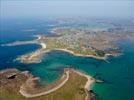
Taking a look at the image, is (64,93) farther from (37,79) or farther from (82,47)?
(82,47)

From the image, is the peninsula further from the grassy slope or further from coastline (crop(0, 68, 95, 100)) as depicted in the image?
the grassy slope

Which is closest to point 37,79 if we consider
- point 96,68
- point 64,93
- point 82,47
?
point 64,93

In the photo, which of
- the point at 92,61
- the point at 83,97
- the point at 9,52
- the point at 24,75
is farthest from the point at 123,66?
the point at 9,52

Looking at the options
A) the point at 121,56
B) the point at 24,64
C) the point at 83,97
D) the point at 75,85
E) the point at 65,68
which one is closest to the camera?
the point at 83,97

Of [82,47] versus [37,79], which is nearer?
[37,79]

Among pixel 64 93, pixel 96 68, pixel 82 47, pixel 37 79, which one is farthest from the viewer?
pixel 82 47

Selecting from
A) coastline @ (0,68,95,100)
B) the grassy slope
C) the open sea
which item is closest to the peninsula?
the open sea

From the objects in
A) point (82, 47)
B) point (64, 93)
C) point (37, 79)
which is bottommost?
point (64, 93)

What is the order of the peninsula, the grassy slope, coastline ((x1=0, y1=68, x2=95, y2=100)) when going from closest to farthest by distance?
1. the grassy slope
2. coastline ((x1=0, y1=68, x2=95, y2=100))
3. the peninsula

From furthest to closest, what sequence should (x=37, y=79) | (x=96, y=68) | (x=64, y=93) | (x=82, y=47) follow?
1. (x=82, y=47)
2. (x=96, y=68)
3. (x=37, y=79)
4. (x=64, y=93)

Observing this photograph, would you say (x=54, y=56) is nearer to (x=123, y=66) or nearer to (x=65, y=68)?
(x=65, y=68)

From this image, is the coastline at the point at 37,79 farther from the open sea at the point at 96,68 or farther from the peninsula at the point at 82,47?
the peninsula at the point at 82,47
